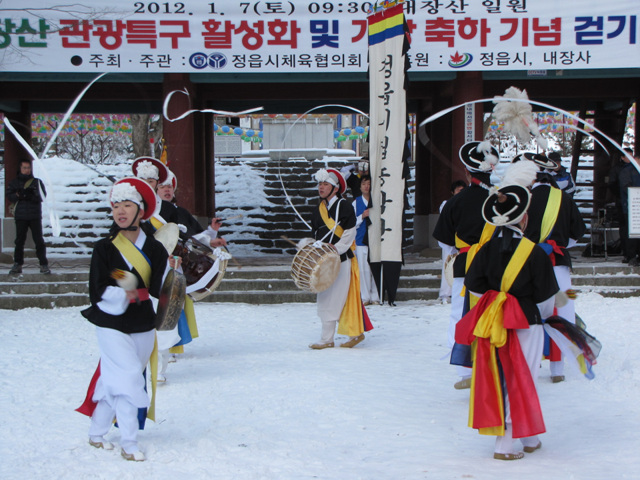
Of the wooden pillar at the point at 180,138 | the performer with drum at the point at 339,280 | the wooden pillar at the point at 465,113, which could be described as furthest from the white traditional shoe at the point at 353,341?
the wooden pillar at the point at 180,138

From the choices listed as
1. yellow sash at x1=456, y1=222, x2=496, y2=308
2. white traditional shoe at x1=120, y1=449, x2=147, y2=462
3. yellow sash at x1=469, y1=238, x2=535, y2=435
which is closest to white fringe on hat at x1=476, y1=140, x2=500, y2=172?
yellow sash at x1=456, y1=222, x2=496, y2=308

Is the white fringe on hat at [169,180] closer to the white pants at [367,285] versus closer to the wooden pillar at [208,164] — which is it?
the white pants at [367,285]

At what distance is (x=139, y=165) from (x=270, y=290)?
459 cm

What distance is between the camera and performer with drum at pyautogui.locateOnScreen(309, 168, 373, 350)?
745 centimetres

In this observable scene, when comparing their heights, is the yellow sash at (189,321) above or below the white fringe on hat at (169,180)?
below

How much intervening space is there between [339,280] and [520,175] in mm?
3296

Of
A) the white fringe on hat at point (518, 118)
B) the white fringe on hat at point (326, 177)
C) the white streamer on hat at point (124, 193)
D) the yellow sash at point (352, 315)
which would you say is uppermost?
the white fringe on hat at point (518, 118)

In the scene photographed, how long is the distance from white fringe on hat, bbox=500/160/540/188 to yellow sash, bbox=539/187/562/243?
3.53ft

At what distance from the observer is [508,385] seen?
4195 millimetres

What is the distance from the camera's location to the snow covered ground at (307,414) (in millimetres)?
4152

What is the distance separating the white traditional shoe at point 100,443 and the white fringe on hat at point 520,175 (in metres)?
2.81

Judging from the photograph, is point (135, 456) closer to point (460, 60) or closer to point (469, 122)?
point (460, 60)

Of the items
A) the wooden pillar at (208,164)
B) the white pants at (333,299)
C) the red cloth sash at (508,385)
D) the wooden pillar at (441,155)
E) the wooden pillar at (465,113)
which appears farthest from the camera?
the wooden pillar at (208,164)

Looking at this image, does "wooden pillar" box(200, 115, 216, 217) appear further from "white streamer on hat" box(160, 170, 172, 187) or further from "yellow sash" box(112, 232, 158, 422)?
"yellow sash" box(112, 232, 158, 422)
